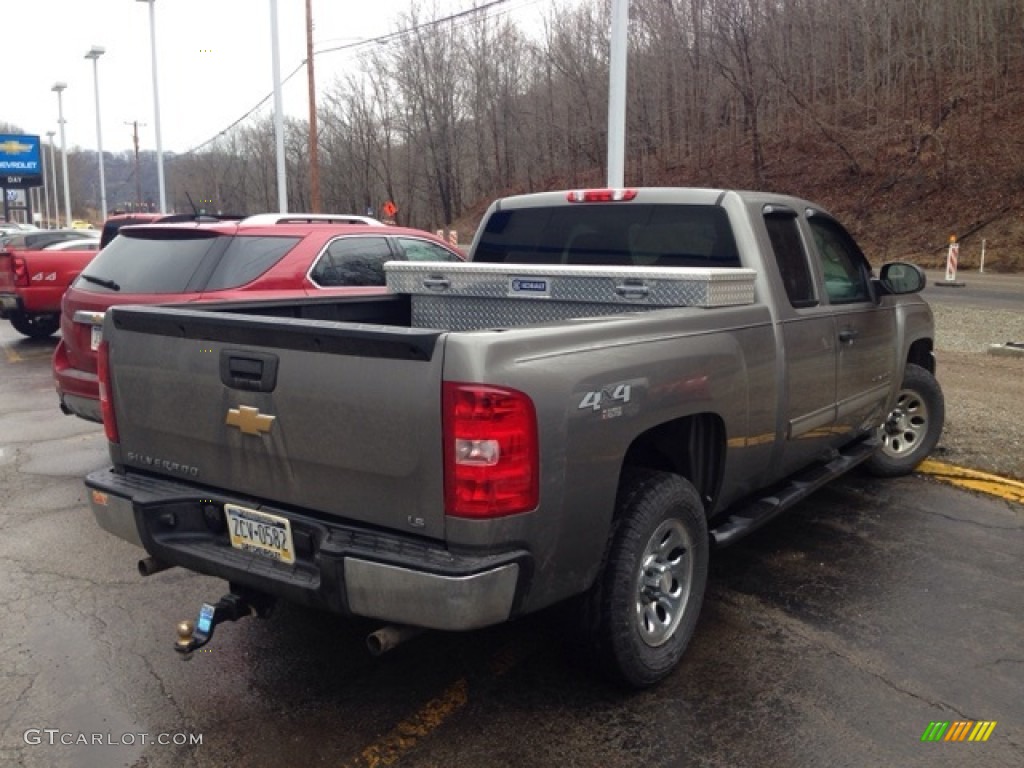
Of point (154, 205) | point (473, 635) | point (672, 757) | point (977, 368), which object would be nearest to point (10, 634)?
point (473, 635)

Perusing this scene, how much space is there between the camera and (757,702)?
3354mm

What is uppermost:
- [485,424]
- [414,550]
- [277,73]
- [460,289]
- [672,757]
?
[277,73]

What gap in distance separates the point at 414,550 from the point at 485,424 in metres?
0.48

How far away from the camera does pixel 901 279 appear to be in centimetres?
544

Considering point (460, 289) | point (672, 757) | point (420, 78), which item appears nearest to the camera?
point (672, 757)

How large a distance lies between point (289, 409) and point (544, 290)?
1.83 metres

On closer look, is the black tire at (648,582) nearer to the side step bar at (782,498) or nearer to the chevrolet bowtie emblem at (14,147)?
the side step bar at (782,498)

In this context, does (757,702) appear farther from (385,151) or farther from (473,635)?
(385,151)

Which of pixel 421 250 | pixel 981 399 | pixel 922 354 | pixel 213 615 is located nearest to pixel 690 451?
pixel 213 615

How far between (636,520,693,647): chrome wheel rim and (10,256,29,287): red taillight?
1247cm

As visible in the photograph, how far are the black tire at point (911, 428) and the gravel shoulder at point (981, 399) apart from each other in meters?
0.45

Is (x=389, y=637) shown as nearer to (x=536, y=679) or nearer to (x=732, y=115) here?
(x=536, y=679)

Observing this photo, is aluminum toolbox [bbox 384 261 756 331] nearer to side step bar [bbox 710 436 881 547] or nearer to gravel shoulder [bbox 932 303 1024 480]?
side step bar [bbox 710 436 881 547]

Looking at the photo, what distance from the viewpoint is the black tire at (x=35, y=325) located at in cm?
1455
